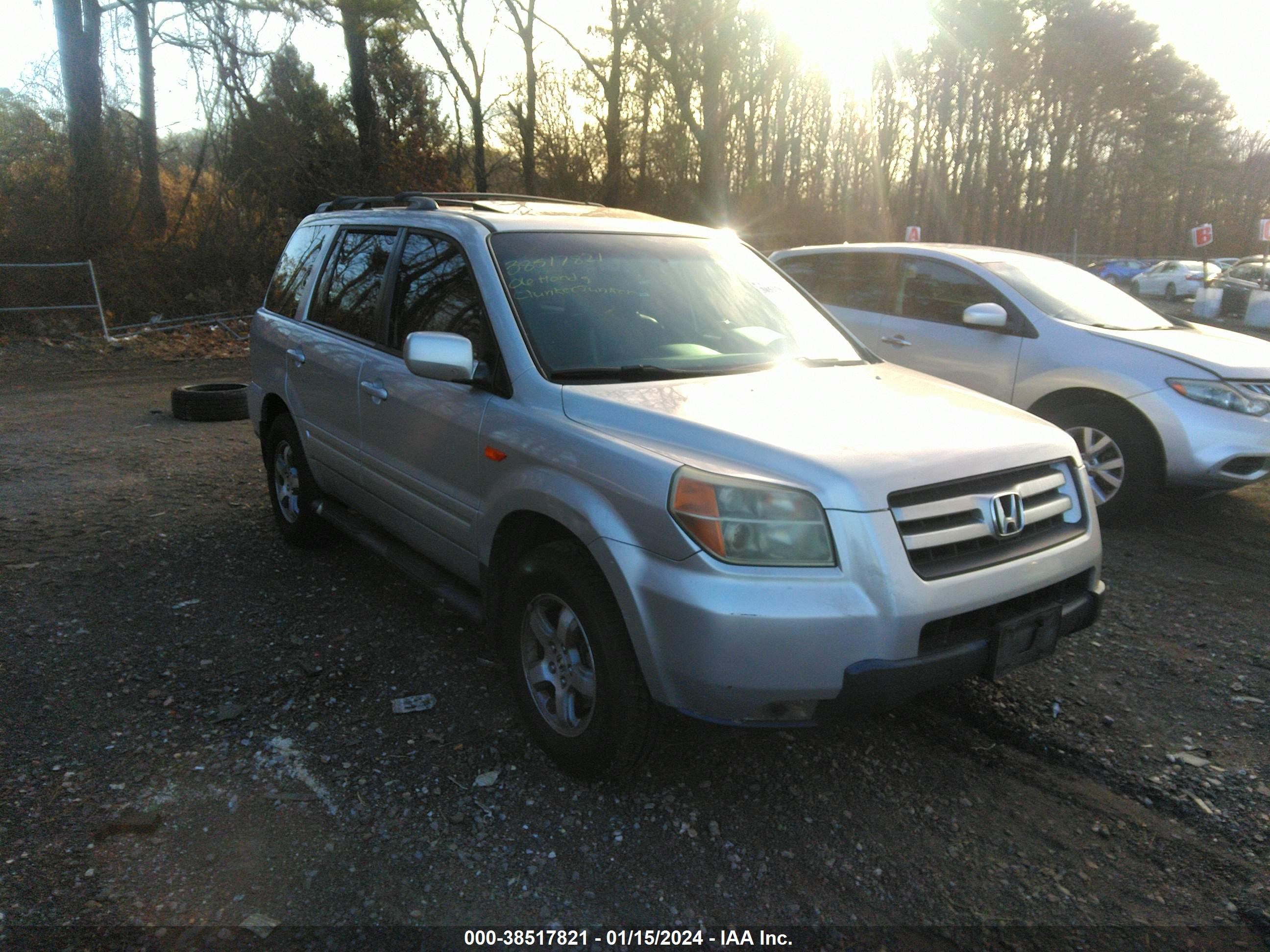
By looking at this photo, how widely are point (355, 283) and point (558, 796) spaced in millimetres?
2782

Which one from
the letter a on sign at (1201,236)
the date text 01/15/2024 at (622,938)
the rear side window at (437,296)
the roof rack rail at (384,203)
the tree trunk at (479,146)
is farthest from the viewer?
the tree trunk at (479,146)

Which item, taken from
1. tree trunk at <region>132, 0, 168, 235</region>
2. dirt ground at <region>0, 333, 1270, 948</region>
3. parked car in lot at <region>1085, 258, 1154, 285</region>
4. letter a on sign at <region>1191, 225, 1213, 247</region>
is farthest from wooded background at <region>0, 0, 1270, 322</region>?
dirt ground at <region>0, 333, 1270, 948</region>

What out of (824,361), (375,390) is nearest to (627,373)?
(824,361)

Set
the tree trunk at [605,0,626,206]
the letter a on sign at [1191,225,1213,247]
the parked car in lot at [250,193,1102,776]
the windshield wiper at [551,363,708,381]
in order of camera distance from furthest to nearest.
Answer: the tree trunk at [605,0,626,206] → the letter a on sign at [1191,225,1213,247] → the windshield wiper at [551,363,708,381] → the parked car in lot at [250,193,1102,776]

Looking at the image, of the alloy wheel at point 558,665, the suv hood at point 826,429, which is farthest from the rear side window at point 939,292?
the alloy wheel at point 558,665

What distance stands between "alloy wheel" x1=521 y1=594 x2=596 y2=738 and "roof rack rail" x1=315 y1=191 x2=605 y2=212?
2.06 m

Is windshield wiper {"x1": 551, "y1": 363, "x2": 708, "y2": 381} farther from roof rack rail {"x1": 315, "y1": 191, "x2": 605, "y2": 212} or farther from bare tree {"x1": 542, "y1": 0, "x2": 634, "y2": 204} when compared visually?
bare tree {"x1": 542, "y1": 0, "x2": 634, "y2": 204}

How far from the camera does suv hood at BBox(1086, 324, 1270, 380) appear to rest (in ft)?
18.5

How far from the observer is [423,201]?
14.1ft

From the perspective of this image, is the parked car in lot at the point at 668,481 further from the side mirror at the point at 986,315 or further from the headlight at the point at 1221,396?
the headlight at the point at 1221,396

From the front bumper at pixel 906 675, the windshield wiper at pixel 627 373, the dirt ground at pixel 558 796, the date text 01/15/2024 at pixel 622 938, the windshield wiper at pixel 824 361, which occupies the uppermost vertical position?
the windshield wiper at pixel 824 361

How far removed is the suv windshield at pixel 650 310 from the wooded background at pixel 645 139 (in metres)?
15.9

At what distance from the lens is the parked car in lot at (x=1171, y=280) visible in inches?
1160

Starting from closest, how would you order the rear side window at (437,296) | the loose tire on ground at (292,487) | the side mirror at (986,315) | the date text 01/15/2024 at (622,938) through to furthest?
1. the date text 01/15/2024 at (622,938)
2. the rear side window at (437,296)
3. the loose tire on ground at (292,487)
4. the side mirror at (986,315)
